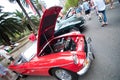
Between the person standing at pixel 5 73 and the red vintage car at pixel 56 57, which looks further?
the person standing at pixel 5 73

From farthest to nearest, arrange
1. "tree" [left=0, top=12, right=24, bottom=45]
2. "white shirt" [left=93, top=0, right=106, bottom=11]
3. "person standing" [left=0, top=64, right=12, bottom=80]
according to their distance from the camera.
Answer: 1. "tree" [left=0, top=12, right=24, bottom=45]
2. "white shirt" [left=93, top=0, right=106, bottom=11]
3. "person standing" [left=0, top=64, right=12, bottom=80]

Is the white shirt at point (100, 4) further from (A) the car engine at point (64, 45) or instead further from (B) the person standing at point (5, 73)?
(B) the person standing at point (5, 73)

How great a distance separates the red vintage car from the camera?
396cm

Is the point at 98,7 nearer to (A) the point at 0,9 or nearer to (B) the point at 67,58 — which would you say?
(B) the point at 67,58

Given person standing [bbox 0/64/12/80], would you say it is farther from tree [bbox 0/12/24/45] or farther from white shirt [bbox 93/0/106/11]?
tree [bbox 0/12/24/45]

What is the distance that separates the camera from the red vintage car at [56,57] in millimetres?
3965

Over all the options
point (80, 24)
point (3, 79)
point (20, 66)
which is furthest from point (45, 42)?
point (80, 24)

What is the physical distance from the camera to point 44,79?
17.7 ft

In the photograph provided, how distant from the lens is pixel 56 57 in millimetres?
4305

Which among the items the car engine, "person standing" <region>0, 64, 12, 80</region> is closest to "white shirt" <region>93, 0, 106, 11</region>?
the car engine

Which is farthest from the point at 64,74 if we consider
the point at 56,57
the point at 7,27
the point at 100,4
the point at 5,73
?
the point at 7,27

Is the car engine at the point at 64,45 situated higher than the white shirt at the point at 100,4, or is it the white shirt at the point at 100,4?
the white shirt at the point at 100,4

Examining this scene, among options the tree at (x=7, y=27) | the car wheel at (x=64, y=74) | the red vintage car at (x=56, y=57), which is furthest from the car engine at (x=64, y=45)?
the tree at (x=7, y=27)

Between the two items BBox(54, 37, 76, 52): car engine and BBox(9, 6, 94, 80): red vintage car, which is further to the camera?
BBox(54, 37, 76, 52): car engine
